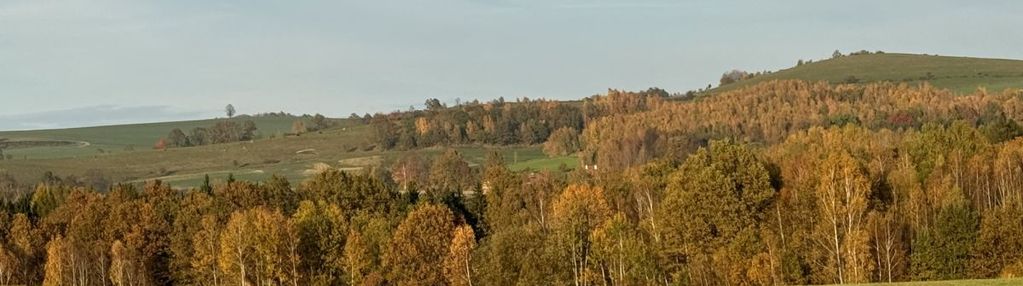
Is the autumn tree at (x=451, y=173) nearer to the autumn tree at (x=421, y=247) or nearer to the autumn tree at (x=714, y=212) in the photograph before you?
the autumn tree at (x=421, y=247)

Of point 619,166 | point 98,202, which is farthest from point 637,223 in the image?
point 619,166

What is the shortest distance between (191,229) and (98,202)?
46.8 feet

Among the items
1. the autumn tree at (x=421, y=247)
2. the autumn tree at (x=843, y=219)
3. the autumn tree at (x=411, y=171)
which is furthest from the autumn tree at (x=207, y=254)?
the autumn tree at (x=411, y=171)

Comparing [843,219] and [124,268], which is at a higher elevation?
[843,219]

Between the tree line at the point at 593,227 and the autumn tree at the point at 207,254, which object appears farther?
the autumn tree at the point at 207,254

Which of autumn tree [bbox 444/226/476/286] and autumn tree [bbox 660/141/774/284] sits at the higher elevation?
autumn tree [bbox 660/141/774/284]

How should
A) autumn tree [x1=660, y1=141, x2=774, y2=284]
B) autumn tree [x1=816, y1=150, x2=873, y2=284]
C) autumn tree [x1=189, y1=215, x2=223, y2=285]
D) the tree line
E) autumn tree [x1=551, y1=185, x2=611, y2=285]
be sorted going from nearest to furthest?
autumn tree [x1=816, y1=150, x2=873, y2=284]
the tree line
autumn tree [x1=660, y1=141, x2=774, y2=284]
autumn tree [x1=551, y1=185, x2=611, y2=285]
autumn tree [x1=189, y1=215, x2=223, y2=285]

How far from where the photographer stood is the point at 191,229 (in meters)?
107

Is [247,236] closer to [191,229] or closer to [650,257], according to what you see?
[191,229]

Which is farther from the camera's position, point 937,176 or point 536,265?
point 937,176

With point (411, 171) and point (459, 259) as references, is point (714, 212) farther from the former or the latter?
point (411, 171)

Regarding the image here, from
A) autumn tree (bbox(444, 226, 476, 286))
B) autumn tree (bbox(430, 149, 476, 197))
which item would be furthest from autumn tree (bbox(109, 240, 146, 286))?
autumn tree (bbox(430, 149, 476, 197))

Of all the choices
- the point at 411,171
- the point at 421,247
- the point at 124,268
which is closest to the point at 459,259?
the point at 421,247

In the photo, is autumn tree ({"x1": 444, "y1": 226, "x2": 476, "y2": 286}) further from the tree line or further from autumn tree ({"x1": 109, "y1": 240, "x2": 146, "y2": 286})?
autumn tree ({"x1": 109, "y1": 240, "x2": 146, "y2": 286})
